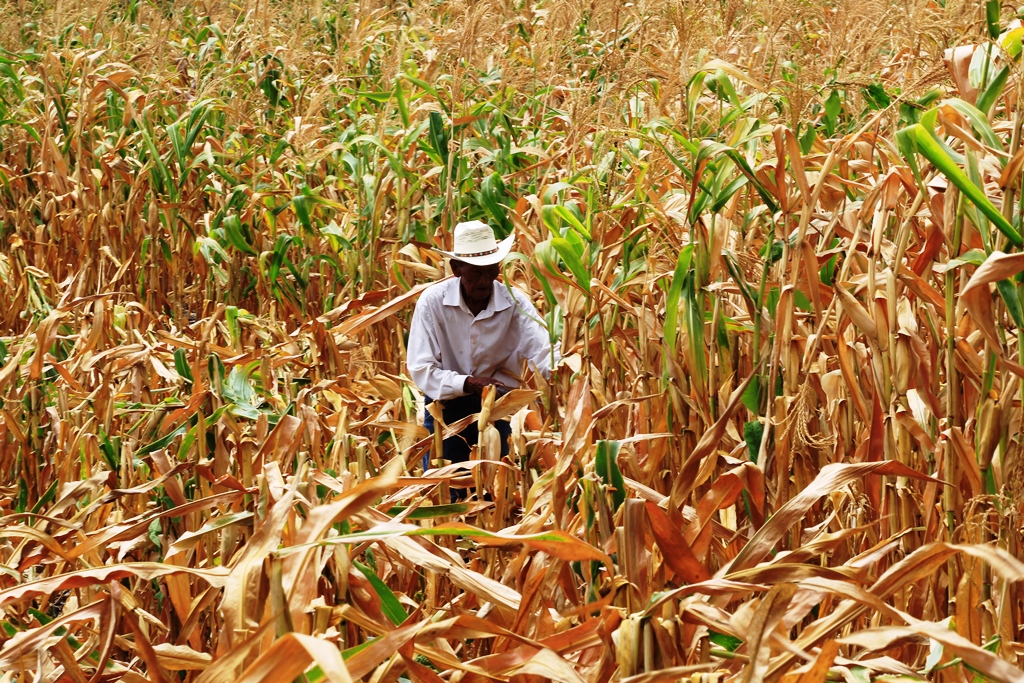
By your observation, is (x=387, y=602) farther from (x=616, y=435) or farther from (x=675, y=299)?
(x=616, y=435)

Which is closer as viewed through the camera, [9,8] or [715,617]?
[715,617]

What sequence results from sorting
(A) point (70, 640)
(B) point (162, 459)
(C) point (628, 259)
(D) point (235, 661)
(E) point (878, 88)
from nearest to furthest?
(D) point (235, 661), (A) point (70, 640), (B) point (162, 459), (C) point (628, 259), (E) point (878, 88)

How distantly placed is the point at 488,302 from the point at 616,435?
0.93 meters

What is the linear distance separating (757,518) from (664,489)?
0.52 m

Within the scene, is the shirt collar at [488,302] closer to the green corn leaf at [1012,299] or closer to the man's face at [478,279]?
the man's face at [478,279]

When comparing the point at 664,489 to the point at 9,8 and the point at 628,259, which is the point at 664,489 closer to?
the point at 628,259

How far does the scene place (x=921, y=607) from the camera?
6.19ft

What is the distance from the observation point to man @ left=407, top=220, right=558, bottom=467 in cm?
321

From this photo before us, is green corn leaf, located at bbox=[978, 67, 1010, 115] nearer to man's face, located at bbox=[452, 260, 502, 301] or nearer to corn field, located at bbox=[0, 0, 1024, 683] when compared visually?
corn field, located at bbox=[0, 0, 1024, 683]

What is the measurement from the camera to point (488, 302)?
3369 mm

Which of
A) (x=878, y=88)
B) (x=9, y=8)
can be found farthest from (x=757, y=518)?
(x=9, y=8)

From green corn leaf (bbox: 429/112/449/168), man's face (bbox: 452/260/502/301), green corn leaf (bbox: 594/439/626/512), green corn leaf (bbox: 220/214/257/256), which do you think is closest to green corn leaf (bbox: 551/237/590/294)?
green corn leaf (bbox: 594/439/626/512)

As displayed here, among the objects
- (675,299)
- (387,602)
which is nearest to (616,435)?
(675,299)

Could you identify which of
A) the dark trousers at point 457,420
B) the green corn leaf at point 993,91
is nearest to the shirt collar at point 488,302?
the dark trousers at point 457,420
